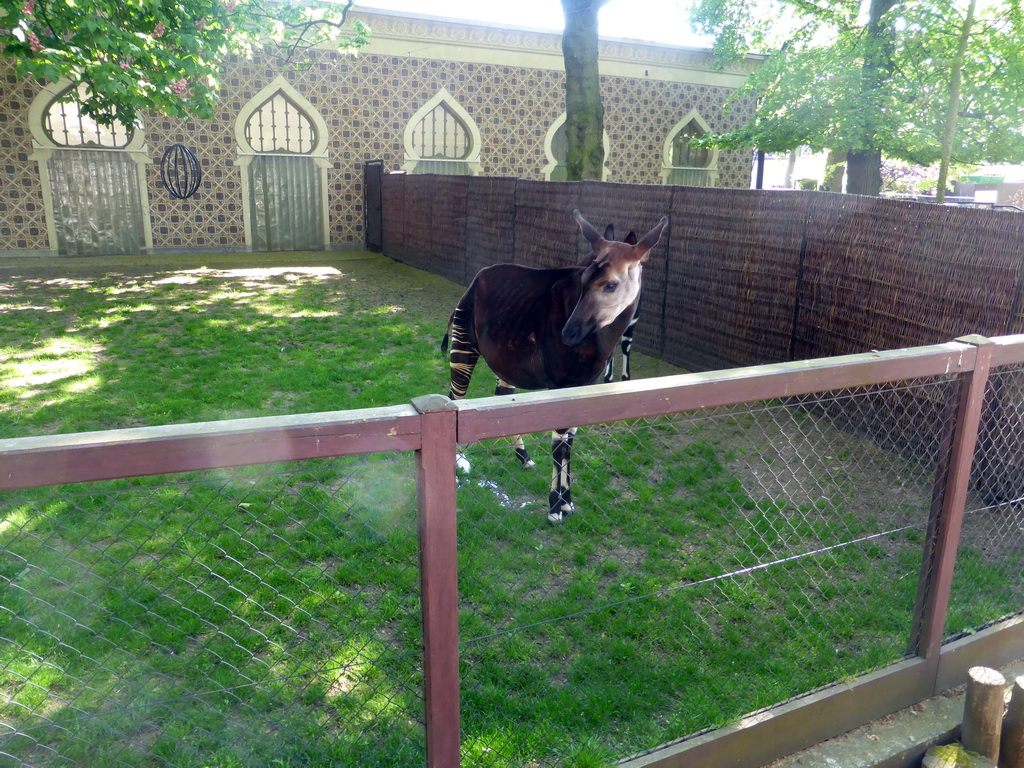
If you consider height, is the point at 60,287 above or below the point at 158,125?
below

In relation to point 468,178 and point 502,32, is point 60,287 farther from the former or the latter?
point 502,32

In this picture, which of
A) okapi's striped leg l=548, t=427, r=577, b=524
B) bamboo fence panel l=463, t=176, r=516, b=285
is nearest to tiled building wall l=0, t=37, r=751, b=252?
bamboo fence panel l=463, t=176, r=516, b=285

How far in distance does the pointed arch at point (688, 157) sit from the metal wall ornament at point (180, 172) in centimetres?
1174

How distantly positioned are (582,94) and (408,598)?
875cm

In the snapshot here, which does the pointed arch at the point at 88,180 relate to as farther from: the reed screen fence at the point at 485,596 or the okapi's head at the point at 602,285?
the okapi's head at the point at 602,285

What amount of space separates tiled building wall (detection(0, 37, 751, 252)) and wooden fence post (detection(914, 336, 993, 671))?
51.9 ft

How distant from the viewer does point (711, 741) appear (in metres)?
2.55

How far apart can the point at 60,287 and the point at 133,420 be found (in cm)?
711

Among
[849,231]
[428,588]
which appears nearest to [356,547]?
[428,588]

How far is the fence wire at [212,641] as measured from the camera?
262 centimetres

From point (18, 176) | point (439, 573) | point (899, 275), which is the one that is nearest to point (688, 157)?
point (18, 176)

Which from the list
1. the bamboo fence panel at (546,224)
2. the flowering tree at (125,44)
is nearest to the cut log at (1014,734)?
the bamboo fence panel at (546,224)

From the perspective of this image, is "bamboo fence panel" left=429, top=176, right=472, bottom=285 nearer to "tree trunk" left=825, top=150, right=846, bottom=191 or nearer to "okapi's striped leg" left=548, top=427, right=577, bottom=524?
"okapi's striped leg" left=548, top=427, right=577, bottom=524

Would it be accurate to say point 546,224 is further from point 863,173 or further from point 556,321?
point 863,173
